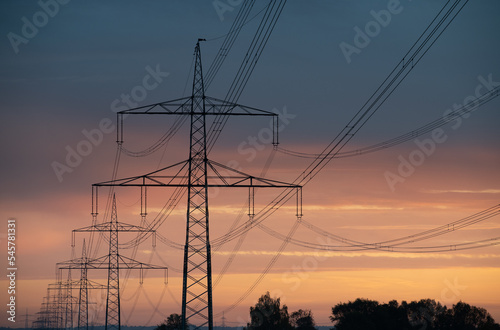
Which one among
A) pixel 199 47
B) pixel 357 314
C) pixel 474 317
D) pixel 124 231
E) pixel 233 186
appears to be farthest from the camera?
pixel 474 317

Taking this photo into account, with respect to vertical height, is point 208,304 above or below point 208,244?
below

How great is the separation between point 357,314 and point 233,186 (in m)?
113

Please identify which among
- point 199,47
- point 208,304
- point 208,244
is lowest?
point 208,304

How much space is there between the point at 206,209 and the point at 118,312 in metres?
53.1

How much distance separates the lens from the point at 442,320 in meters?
189

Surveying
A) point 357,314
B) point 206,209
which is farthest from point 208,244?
point 357,314

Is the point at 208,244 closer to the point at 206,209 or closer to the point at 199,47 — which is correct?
the point at 206,209

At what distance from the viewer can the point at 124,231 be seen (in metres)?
120

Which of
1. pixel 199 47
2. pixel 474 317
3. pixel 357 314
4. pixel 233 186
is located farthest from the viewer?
pixel 474 317

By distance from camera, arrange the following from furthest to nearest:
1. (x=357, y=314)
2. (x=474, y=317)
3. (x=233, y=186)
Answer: (x=474, y=317), (x=357, y=314), (x=233, y=186)

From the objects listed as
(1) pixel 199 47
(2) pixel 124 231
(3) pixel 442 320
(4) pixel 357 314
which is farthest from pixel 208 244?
(3) pixel 442 320

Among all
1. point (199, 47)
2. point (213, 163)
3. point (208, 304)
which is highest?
point (199, 47)

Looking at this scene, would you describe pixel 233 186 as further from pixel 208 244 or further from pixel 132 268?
pixel 132 268

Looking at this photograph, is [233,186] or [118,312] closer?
[233,186]
